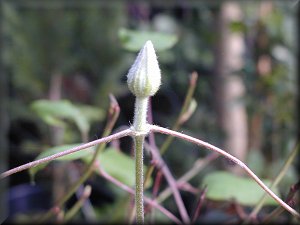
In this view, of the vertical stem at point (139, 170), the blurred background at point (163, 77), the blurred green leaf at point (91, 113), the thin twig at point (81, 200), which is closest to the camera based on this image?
the vertical stem at point (139, 170)

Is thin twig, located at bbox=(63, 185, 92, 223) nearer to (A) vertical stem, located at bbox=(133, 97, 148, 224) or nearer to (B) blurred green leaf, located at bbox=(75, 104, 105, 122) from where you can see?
(A) vertical stem, located at bbox=(133, 97, 148, 224)

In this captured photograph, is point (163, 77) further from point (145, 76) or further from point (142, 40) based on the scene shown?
point (145, 76)

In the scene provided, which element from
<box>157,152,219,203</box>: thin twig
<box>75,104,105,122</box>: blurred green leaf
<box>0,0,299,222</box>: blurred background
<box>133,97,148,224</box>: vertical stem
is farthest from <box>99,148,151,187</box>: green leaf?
<box>75,104,105,122</box>: blurred green leaf

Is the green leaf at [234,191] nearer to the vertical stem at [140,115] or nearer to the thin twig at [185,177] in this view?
the thin twig at [185,177]

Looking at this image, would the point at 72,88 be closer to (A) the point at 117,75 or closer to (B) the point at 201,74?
(A) the point at 117,75

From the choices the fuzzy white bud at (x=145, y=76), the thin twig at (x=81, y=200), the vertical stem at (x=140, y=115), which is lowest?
the thin twig at (x=81, y=200)

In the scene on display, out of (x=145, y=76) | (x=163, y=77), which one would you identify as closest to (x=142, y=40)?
(x=145, y=76)

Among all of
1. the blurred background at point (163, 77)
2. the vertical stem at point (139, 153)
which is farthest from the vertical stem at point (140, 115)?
the blurred background at point (163, 77)
